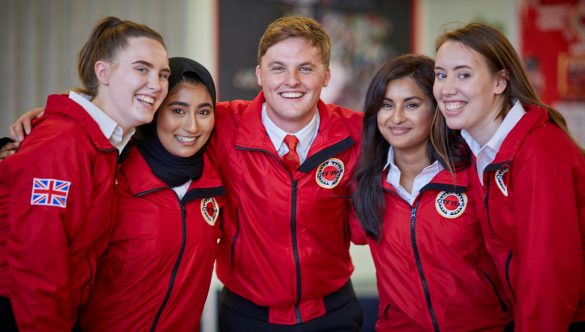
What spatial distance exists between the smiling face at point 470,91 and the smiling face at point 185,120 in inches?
37.8

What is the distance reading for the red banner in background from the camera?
5457mm

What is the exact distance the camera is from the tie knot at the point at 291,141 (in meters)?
2.56

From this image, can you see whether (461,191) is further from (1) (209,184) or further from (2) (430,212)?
(1) (209,184)

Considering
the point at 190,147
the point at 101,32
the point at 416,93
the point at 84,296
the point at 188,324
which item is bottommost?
the point at 188,324

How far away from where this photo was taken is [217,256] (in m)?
2.69

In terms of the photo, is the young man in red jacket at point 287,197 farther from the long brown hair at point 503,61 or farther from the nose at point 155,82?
the long brown hair at point 503,61

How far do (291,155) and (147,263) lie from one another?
77cm

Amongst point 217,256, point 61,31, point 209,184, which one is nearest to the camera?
point 209,184

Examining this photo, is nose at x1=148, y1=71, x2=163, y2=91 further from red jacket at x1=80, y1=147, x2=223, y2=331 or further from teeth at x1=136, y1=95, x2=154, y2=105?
red jacket at x1=80, y1=147, x2=223, y2=331

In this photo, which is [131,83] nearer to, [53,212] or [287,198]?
[53,212]

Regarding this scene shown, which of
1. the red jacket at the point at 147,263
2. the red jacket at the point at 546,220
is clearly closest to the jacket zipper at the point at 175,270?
the red jacket at the point at 147,263

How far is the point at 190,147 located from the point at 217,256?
0.61 meters

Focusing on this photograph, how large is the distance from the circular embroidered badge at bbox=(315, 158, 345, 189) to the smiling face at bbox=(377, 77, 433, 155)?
0.82 ft

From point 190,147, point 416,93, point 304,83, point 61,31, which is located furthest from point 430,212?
point 61,31
